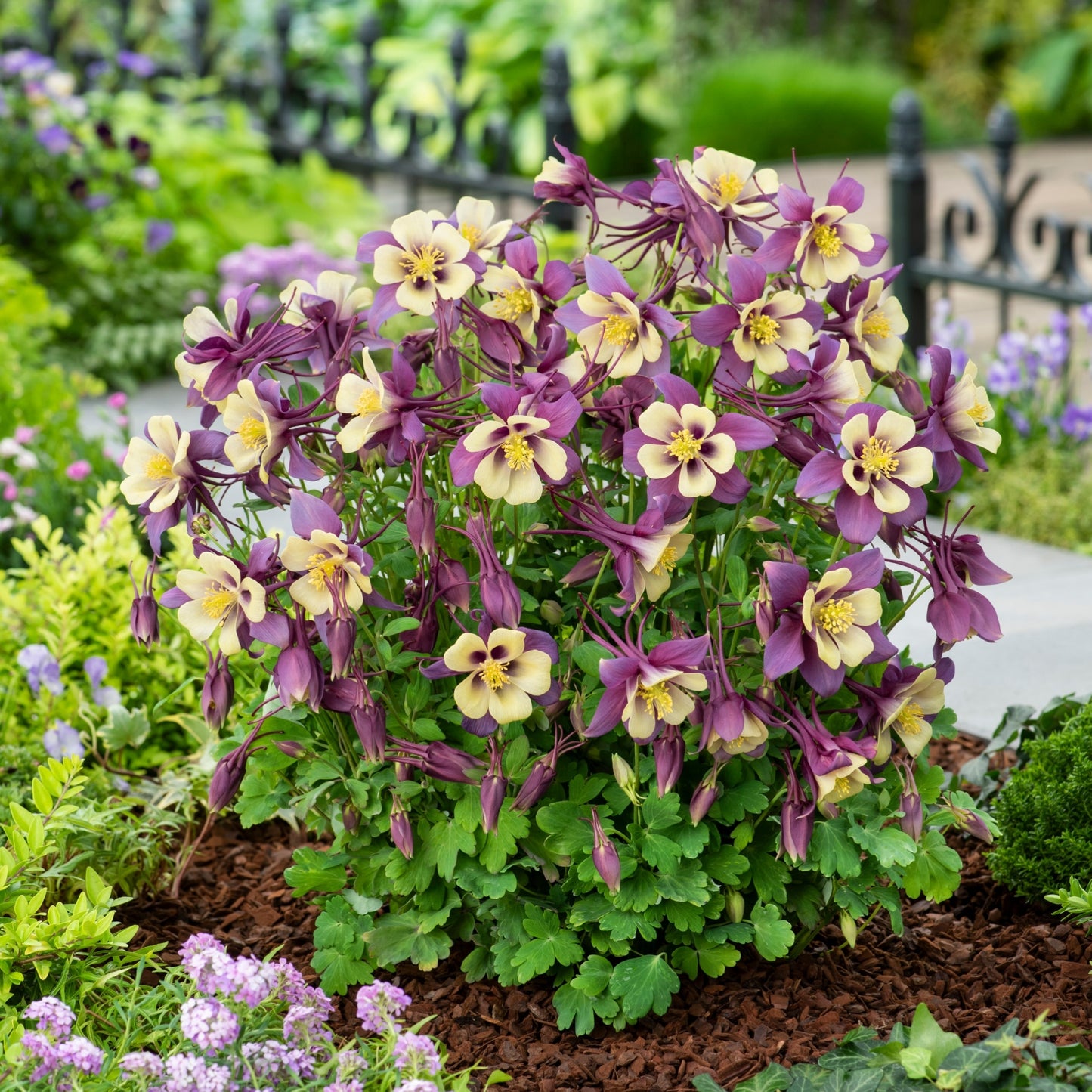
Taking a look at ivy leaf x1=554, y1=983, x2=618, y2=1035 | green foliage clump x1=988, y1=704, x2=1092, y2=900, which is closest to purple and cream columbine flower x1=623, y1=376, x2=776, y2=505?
ivy leaf x1=554, y1=983, x2=618, y2=1035

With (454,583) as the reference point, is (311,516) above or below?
Answer: above

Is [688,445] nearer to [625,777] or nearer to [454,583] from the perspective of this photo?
[454,583]

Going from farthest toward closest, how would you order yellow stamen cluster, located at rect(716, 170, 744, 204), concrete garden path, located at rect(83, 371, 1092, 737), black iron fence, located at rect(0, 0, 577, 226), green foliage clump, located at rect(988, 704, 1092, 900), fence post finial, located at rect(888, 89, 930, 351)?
black iron fence, located at rect(0, 0, 577, 226)
fence post finial, located at rect(888, 89, 930, 351)
concrete garden path, located at rect(83, 371, 1092, 737)
green foliage clump, located at rect(988, 704, 1092, 900)
yellow stamen cluster, located at rect(716, 170, 744, 204)

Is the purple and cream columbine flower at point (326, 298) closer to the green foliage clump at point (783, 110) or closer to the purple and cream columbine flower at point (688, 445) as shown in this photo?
the purple and cream columbine flower at point (688, 445)

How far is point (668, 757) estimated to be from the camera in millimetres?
1862

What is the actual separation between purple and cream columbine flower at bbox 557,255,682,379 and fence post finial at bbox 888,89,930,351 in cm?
405

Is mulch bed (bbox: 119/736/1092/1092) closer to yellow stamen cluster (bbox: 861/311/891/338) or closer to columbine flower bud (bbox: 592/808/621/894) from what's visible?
columbine flower bud (bbox: 592/808/621/894)

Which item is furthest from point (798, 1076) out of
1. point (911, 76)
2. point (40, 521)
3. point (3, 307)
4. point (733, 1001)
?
point (911, 76)

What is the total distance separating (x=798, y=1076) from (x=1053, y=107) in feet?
40.3

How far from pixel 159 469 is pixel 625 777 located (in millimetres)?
750

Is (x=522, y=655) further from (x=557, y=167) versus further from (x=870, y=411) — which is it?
(x=557, y=167)

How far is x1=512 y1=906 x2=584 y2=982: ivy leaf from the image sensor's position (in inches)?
80.4

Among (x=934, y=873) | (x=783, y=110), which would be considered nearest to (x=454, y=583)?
(x=934, y=873)

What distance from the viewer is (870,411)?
180 cm
